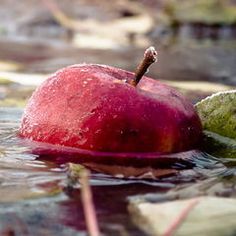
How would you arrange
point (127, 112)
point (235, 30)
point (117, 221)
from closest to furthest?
1. point (117, 221)
2. point (127, 112)
3. point (235, 30)

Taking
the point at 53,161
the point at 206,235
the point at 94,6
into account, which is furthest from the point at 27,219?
the point at 94,6

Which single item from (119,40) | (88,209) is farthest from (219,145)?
(119,40)

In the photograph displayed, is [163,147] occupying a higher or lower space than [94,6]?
lower

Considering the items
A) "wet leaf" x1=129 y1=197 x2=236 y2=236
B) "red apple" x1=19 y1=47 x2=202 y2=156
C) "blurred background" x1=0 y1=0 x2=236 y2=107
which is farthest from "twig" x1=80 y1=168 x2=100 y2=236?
"blurred background" x1=0 y1=0 x2=236 y2=107

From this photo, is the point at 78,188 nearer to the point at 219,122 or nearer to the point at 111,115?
the point at 111,115

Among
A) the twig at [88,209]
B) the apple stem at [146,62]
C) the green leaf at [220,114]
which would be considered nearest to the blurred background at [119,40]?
the green leaf at [220,114]

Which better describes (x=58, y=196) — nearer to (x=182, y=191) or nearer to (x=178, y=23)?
(x=182, y=191)

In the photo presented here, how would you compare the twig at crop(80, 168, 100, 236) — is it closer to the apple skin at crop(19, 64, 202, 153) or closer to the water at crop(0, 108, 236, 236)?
the water at crop(0, 108, 236, 236)
